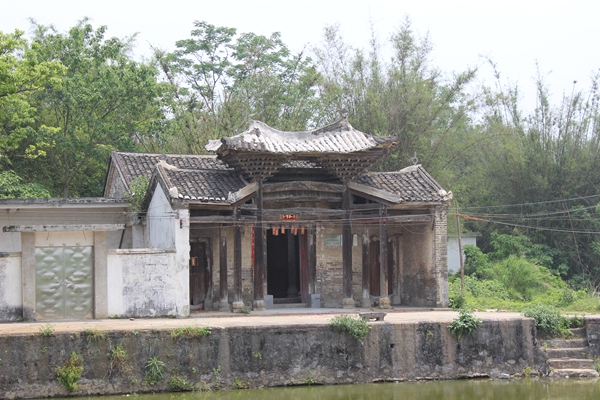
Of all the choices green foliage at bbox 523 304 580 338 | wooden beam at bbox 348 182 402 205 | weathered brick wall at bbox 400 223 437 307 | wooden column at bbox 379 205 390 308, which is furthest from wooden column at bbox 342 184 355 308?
green foliage at bbox 523 304 580 338

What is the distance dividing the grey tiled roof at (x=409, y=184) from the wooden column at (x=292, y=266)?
250cm

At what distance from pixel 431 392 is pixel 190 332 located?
15.0ft

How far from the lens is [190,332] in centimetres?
1469

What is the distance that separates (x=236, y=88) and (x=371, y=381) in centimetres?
1964

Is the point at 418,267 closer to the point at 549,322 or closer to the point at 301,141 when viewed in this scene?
the point at 301,141

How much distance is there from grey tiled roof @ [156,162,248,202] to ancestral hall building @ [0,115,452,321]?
4 centimetres

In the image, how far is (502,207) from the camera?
3150 centimetres

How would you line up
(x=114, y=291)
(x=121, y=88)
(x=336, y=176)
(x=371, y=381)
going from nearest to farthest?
(x=371, y=381), (x=114, y=291), (x=336, y=176), (x=121, y=88)

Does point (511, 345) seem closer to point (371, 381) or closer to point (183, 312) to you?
point (371, 381)

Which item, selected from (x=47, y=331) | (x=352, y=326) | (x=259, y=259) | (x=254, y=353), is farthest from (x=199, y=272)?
(x=47, y=331)

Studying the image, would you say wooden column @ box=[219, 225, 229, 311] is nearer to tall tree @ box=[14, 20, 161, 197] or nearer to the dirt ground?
the dirt ground

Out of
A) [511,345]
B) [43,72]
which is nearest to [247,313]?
[511,345]

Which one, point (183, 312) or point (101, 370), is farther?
point (183, 312)

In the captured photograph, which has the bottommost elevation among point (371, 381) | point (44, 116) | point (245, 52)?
point (371, 381)
